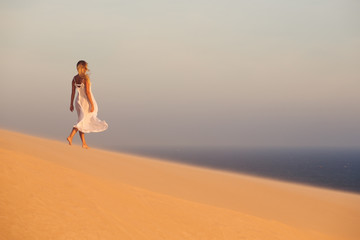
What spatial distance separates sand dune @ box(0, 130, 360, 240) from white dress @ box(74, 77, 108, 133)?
36.6 inches

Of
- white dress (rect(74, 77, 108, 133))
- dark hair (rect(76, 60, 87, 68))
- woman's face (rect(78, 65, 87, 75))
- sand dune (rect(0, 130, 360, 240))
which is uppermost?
dark hair (rect(76, 60, 87, 68))

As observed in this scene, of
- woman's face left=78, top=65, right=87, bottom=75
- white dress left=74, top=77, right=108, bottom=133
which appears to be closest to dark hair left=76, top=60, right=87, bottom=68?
woman's face left=78, top=65, right=87, bottom=75

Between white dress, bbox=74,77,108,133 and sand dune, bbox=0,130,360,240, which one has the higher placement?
Answer: white dress, bbox=74,77,108,133

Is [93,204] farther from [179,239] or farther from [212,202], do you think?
[212,202]

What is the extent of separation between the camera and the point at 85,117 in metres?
9.62

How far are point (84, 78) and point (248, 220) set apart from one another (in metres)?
5.40

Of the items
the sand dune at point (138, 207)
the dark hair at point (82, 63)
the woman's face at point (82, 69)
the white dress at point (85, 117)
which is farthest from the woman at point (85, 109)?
the sand dune at point (138, 207)

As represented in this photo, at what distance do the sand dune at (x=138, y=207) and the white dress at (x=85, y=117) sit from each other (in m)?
0.93

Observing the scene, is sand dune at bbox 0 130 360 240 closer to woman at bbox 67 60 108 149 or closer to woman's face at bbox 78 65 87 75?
woman at bbox 67 60 108 149

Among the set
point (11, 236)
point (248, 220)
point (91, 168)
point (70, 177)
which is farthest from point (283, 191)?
point (11, 236)

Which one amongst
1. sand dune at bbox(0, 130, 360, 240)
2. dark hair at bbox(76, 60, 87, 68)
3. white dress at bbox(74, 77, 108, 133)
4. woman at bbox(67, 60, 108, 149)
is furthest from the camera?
white dress at bbox(74, 77, 108, 133)

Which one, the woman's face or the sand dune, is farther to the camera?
the woman's face

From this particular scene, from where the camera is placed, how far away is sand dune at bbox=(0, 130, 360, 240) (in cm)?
525

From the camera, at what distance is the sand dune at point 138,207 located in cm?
525
